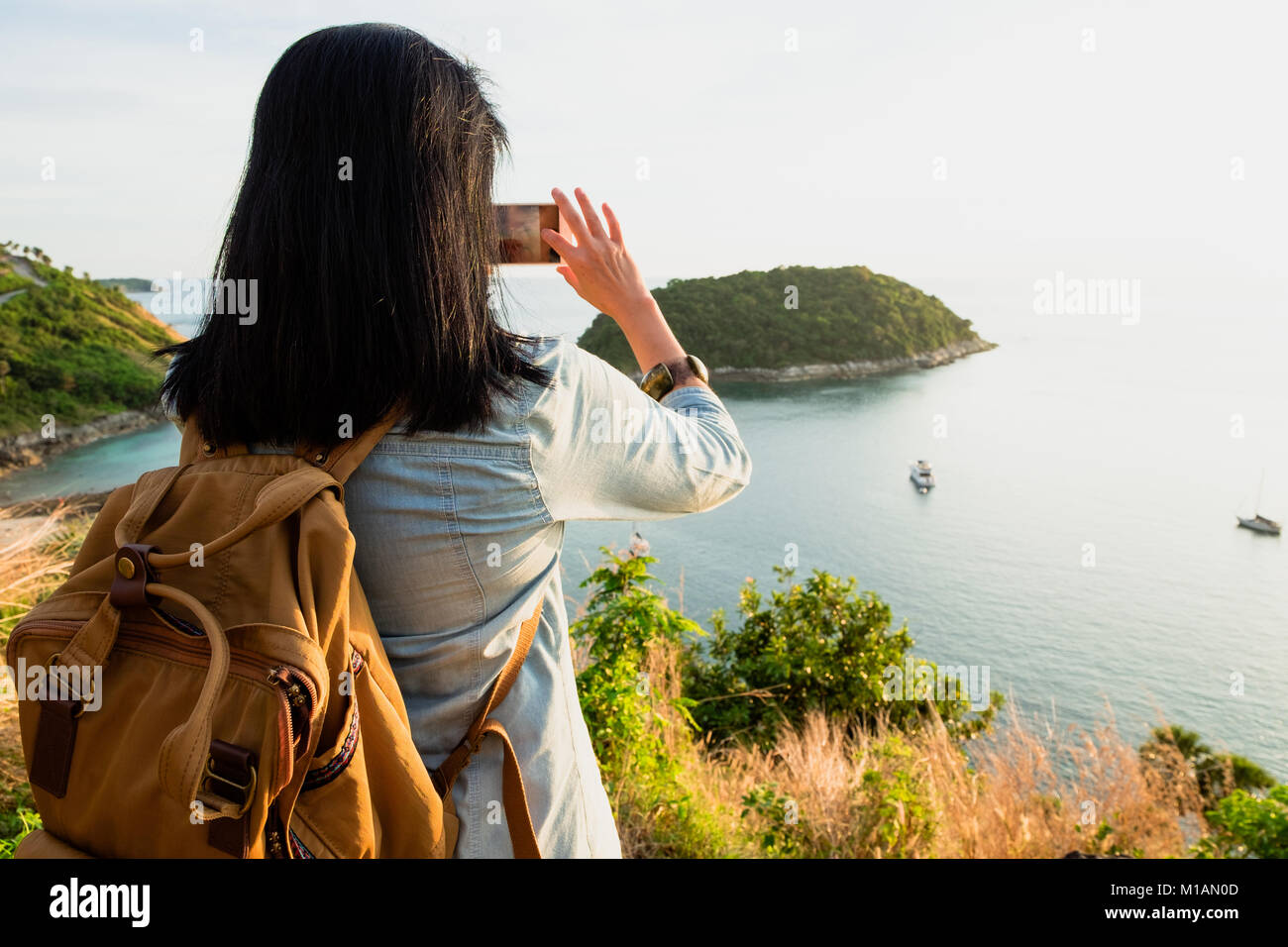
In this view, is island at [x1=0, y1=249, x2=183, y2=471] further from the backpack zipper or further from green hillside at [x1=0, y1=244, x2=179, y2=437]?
the backpack zipper

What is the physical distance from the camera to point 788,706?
8.31 meters

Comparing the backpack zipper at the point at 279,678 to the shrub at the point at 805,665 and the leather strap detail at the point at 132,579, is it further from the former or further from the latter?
the shrub at the point at 805,665

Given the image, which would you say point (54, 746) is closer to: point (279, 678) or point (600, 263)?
point (279, 678)

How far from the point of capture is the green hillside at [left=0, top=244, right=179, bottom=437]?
19.4m

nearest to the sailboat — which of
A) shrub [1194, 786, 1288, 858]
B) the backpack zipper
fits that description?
shrub [1194, 786, 1288, 858]

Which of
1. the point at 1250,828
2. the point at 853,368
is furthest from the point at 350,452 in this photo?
the point at 853,368

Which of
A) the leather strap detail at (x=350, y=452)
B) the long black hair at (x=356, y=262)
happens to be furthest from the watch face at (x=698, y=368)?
the leather strap detail at (x=350, y=452)

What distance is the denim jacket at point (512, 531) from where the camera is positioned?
0.78 m

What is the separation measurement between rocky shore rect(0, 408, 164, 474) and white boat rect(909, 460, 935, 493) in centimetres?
2627

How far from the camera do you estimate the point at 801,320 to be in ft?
126

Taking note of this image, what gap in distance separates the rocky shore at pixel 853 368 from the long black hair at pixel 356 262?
32.8m

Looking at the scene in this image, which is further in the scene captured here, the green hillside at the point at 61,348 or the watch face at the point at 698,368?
the green hillside at the point at 61,348
